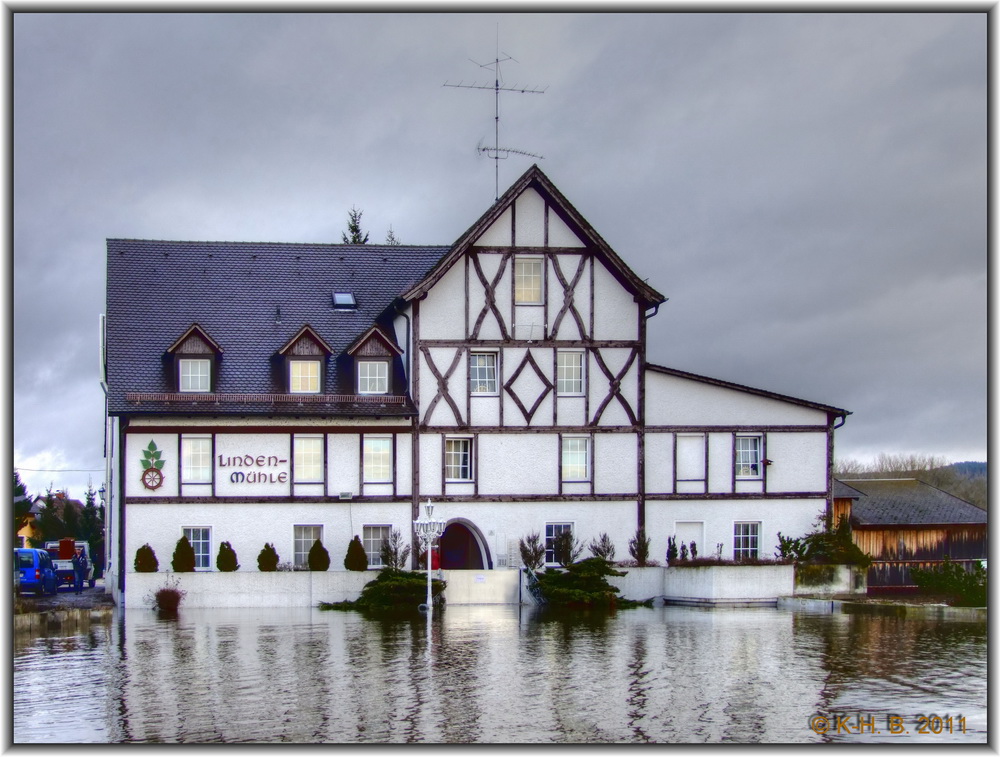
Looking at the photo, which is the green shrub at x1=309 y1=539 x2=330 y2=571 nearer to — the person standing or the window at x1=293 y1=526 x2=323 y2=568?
the window at x1=293 y1=526 x2=323 y2=568

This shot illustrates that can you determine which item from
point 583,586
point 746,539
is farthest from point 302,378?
point 746,539

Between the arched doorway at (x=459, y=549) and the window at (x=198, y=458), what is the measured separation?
7.71m

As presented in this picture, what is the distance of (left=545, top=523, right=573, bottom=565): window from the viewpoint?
4181 centimetres

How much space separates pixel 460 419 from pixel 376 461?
9.40 ft

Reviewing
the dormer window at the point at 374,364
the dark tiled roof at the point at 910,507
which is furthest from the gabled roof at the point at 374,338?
the dark tiled roof at the point at 910,507

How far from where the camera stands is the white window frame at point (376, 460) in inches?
1633

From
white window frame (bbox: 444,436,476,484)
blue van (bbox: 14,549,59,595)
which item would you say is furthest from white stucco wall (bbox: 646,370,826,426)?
blue van (bbox: 14,549,59,595)

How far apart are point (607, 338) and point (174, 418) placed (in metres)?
13.4

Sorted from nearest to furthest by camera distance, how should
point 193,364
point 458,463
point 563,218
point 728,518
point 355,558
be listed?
point 355,558, point 193,364, point 458,463, point 563,218, point 728,518

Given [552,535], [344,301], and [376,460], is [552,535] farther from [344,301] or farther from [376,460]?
[344,301]

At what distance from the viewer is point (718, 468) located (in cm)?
4303

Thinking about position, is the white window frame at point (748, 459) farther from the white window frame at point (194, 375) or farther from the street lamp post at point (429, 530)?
the white window frame at point (194, 375)

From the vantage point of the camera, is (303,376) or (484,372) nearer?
(303,376)

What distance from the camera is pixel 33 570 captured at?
42.8 m
